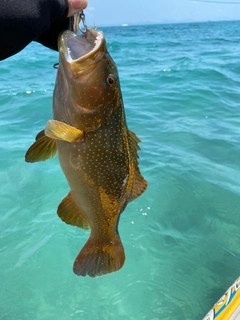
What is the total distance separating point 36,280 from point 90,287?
2.12 feet

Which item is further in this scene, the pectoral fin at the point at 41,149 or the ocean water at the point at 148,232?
the ocean water at the point at 148,232

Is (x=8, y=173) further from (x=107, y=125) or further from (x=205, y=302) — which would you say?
(x=107, y=125)

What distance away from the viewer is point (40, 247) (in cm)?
473

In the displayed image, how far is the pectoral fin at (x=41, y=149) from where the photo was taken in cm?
190

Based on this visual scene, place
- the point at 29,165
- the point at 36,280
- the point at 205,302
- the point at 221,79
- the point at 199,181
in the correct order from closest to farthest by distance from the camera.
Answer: the point at 205,302
the point at 36,280
the point at 199,181
the point at 29,165
the point at 221,79

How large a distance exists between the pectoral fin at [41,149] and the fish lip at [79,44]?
1.57ft

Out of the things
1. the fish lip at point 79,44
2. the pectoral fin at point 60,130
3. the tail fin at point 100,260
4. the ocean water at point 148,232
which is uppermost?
the fish lip at point 79,44

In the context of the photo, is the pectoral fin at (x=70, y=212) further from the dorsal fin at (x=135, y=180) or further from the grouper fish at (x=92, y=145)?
the dorsal fin at (x=135, y=180)

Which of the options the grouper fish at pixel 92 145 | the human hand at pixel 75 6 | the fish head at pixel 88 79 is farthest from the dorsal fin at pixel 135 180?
the human hand at pixel 75 6

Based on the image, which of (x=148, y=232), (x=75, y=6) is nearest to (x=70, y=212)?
(x=75, y=6)

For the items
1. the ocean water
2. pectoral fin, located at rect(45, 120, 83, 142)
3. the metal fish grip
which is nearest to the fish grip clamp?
the metal fish grip

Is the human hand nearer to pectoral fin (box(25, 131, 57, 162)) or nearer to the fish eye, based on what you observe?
the fish eye

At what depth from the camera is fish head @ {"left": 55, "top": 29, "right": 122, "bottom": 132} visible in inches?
64.9

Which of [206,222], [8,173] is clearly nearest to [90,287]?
[206,222]
